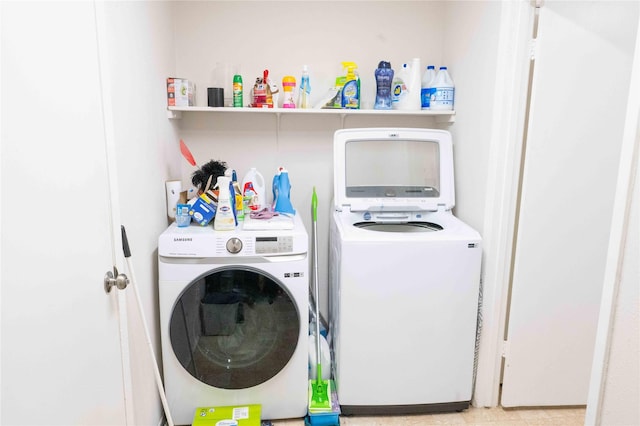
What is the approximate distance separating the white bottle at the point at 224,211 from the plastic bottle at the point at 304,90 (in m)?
0.70

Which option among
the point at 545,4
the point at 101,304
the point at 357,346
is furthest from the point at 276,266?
the point at 545,4

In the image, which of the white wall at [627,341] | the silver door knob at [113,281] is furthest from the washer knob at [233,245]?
the white wall at [627,341]

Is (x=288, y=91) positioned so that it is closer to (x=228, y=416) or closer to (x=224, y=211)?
(x=224, y=211)

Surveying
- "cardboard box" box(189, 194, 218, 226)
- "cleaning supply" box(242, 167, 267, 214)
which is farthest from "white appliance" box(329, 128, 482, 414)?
"cardboard box" box(189, 194, 218, 226)

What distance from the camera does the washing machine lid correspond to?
2.30 meters

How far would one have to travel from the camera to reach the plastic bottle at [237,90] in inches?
89.6

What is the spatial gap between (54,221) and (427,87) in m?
1.98

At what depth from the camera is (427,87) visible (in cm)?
238

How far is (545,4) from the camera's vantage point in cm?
180

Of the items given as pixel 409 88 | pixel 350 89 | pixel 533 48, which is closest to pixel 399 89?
pixel 409 88

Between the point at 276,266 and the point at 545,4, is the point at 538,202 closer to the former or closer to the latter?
the point at 545,4

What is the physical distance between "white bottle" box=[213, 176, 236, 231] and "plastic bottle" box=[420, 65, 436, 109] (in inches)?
46.8

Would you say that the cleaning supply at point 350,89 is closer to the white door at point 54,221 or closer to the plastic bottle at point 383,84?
the plastic bottle at point 383,84

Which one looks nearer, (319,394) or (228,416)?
(228,416)
